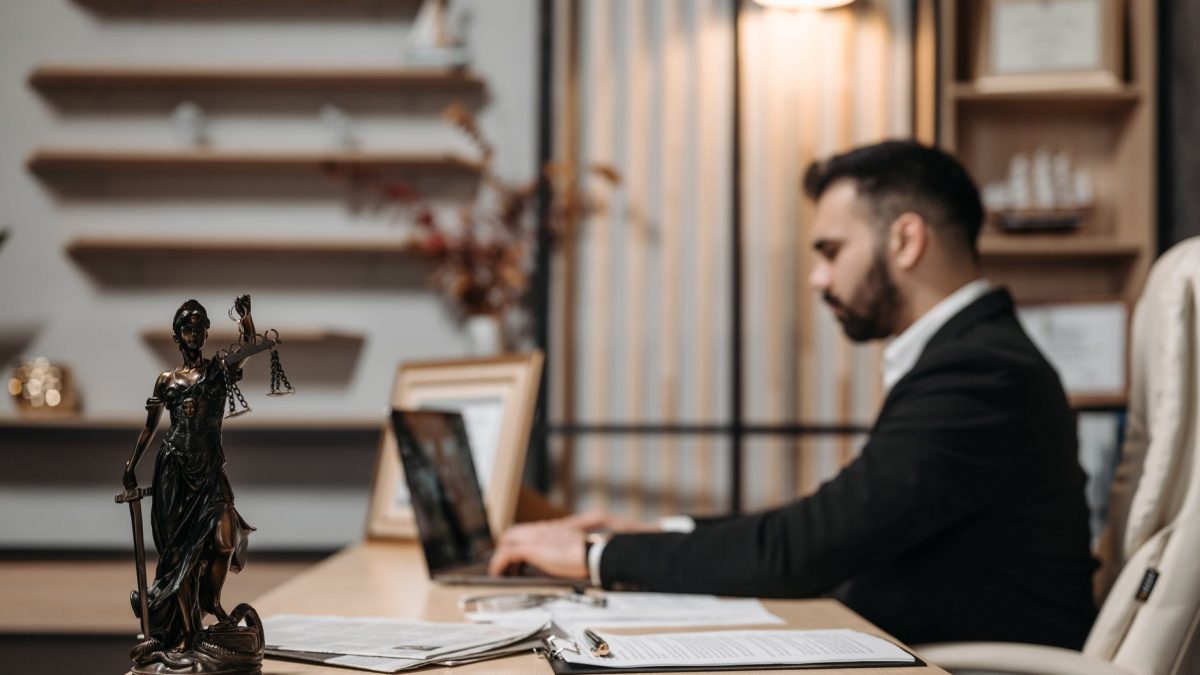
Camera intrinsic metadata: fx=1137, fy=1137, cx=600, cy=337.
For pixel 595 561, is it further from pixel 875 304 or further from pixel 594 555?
pixel 875 304

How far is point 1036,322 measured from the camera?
321 centimetres

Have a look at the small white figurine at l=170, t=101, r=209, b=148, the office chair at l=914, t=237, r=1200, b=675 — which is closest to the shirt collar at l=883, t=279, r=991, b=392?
the office chair at l=914, t=237, r=1200, b=675

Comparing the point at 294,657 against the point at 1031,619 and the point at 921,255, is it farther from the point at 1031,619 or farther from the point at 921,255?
the point at 921,255

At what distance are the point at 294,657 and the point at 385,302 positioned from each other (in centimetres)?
244

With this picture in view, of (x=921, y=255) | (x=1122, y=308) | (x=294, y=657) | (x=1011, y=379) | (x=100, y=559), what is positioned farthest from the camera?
(x=100, y=559)

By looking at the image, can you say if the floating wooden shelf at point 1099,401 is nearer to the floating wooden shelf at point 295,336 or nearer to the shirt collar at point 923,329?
the shirt collar at point 923,329

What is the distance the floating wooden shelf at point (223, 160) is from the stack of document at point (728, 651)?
88.9 inches

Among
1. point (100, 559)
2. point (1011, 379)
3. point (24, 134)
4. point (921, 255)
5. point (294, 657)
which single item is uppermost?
point (24, 134)

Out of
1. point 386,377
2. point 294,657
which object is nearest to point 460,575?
point 294,657

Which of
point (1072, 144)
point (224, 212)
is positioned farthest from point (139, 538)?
point (1072, 144)

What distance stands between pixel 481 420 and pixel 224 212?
158 centimetres

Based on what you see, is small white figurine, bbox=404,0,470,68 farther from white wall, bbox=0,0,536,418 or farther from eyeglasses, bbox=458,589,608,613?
eyeglasses, bbox=458,589,608,613

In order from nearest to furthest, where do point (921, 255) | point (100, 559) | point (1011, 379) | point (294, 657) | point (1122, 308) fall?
point (294, 657) < point (1011, 379) < point (921, 255) < point (1122, 308) < point (100, 559)

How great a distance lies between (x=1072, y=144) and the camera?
131 inches
